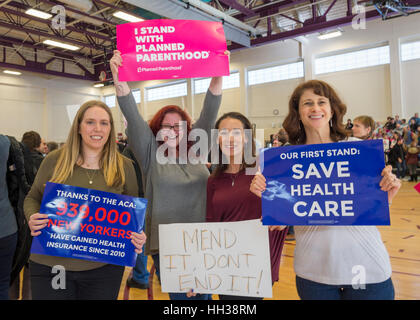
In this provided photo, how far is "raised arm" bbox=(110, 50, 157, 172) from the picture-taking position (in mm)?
1617

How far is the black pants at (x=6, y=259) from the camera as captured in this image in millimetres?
1688

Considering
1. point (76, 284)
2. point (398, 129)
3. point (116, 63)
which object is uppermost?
point (398, 129)

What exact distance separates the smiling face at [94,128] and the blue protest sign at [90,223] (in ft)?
0.72

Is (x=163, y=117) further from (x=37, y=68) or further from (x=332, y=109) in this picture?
(x=37, y=68)

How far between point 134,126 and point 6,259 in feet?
3.28

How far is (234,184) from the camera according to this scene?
5.00ft

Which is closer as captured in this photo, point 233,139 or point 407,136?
point 233,139

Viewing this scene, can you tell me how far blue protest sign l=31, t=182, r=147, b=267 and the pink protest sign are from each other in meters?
0.64

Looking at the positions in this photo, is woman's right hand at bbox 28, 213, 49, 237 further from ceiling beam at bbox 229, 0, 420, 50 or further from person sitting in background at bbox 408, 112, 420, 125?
person sitting in background at bbox 408, 112, 420, 125

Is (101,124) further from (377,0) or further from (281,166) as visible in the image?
(377,0)

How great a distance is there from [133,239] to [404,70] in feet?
37.5

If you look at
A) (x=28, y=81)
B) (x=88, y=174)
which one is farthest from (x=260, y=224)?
(x=28, y=81)

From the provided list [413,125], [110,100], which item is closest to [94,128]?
[413,125]

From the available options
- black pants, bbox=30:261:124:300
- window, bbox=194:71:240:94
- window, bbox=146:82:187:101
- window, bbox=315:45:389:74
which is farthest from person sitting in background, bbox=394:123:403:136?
black pants, bbox=30:261:124:300
